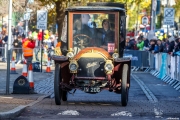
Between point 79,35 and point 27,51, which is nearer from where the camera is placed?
point 79,35

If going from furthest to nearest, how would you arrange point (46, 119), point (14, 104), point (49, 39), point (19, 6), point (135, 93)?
point (49, 39) < point (19, 6) < point (135, 93) < point (14, 104) < point (46, 119)

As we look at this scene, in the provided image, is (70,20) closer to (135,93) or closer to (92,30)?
(92,30)

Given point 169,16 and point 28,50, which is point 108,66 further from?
point 169,16

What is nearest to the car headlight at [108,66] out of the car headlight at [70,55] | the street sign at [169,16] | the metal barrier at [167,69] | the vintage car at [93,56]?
the vintage car at [93,56]

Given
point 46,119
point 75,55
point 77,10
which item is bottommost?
point 46,119

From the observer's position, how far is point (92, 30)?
665 inches

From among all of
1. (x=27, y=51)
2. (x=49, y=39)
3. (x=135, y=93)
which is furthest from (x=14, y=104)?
(x=49, y=39)

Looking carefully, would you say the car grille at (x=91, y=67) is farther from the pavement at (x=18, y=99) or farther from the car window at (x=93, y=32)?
the pavement at (x=18, y=99)

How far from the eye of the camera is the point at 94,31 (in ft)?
55.4

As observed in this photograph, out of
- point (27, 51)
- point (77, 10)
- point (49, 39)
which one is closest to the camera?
point (77, 10)

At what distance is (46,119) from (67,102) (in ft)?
12.9

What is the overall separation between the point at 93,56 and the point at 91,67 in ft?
0.90

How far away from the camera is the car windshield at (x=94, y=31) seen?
55.2 ft

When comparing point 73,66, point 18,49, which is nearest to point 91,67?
point 73,66
